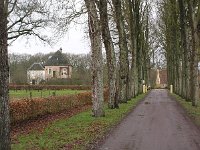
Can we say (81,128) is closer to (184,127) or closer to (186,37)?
(184,127)

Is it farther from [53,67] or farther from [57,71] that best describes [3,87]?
Result: [53,67]

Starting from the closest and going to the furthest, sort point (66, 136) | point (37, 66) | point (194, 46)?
point (66, 136), point (194, 46), point (37, 66)

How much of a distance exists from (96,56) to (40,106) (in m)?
4.81

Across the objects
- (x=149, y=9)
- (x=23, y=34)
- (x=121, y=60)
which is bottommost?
(x=121, y=60)

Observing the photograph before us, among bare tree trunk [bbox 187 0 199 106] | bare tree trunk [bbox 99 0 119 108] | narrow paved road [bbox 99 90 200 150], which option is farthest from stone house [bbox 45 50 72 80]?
narrow paved road [bbox 99 90 200 150]

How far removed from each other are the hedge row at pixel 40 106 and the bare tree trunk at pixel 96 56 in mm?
3314

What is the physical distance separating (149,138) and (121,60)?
1827 centimetres

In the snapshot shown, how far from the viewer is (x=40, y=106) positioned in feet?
77.1

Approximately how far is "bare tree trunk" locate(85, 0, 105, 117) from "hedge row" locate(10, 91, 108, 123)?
10.9ft

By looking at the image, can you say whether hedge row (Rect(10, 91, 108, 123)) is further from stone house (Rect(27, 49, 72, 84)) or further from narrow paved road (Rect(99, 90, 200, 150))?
stone house (Rect(27, 49, 72, 84))

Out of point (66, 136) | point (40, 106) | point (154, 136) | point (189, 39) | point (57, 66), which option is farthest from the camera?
point (57, 66)

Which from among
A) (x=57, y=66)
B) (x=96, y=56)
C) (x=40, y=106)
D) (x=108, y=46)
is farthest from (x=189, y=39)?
(x=57, y=66)

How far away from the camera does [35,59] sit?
429ft

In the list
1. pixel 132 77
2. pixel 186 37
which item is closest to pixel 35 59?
pixel 132 77
